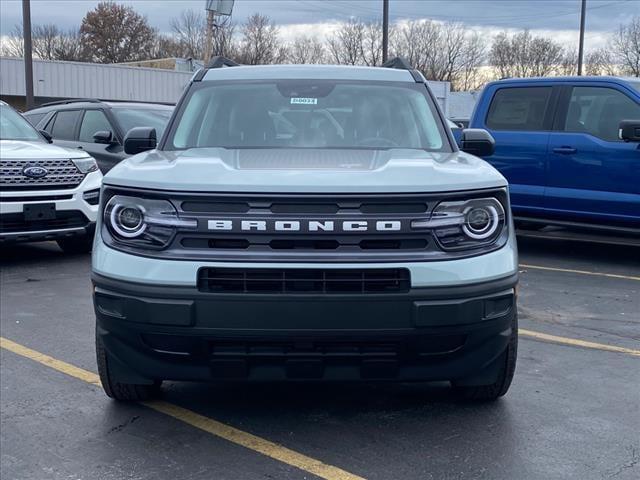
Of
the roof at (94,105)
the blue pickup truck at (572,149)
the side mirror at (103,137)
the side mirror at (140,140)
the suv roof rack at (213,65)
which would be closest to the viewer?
the side mirror at (140,140)

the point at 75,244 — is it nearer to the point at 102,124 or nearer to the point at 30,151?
the point at 30,151

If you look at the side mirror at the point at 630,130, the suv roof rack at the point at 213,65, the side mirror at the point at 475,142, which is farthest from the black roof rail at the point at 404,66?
the side mirror at the point at 630,130

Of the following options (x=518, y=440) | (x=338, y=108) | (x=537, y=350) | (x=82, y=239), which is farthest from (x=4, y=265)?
(x=518, y=440)

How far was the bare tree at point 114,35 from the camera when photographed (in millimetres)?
71375

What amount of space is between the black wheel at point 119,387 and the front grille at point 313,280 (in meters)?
0.92

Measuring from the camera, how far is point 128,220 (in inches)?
137

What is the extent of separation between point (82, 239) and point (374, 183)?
6.89 meters

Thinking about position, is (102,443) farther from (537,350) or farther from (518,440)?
(537,350)

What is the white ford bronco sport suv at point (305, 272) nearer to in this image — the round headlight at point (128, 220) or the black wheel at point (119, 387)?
the round headlight at point (128, 220)

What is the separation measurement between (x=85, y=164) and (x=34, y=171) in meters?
0.68

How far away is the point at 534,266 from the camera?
8469mm

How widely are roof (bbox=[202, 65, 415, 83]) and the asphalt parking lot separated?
1.95 meters

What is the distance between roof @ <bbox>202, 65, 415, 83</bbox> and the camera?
5.03 meters

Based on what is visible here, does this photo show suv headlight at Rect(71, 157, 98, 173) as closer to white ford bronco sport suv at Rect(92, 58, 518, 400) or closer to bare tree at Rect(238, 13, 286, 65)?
white ford bronco sport suv at Rect(92, 58, 518, 400)
